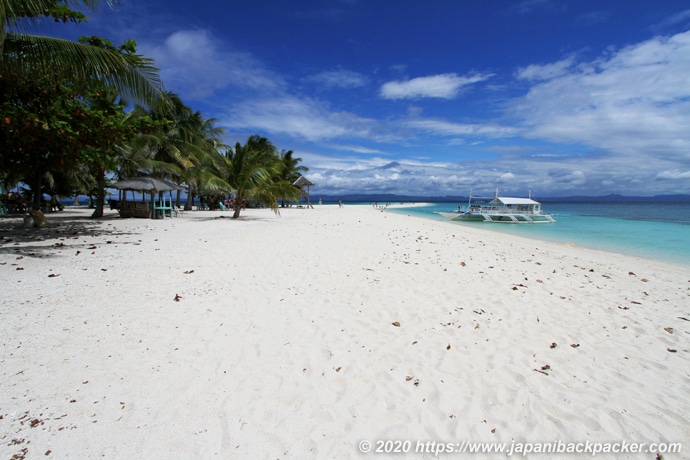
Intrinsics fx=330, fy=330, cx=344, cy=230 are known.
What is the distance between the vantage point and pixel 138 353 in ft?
10.4

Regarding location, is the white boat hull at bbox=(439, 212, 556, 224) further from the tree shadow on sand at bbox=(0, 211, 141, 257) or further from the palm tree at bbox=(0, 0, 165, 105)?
the palm tree at bbox=(0, 0, 165, 105)

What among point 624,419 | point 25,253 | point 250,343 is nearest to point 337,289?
point 250,343

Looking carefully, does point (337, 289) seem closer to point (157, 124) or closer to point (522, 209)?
point (157, 124)

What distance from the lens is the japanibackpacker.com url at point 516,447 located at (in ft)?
7.11

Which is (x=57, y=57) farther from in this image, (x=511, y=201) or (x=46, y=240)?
(x=511, y=201)

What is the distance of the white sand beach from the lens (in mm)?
2252

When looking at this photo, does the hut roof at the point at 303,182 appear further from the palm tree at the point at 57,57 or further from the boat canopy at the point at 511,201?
the palm tree at the point at 57,57

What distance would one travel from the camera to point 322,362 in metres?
3.12

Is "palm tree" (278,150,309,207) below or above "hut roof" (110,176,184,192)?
above

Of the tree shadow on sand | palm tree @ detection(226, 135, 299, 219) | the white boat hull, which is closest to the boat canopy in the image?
the white boat hull

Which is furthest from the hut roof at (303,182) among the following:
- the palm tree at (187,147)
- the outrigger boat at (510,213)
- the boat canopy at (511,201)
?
the boat canopy at (511,201)

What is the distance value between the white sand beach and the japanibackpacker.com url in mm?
29

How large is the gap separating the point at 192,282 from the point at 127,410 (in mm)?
3244

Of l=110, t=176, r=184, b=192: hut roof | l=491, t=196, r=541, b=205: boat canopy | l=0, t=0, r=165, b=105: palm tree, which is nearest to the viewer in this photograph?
l=0, t=0, r=165, b=105: palm tree
